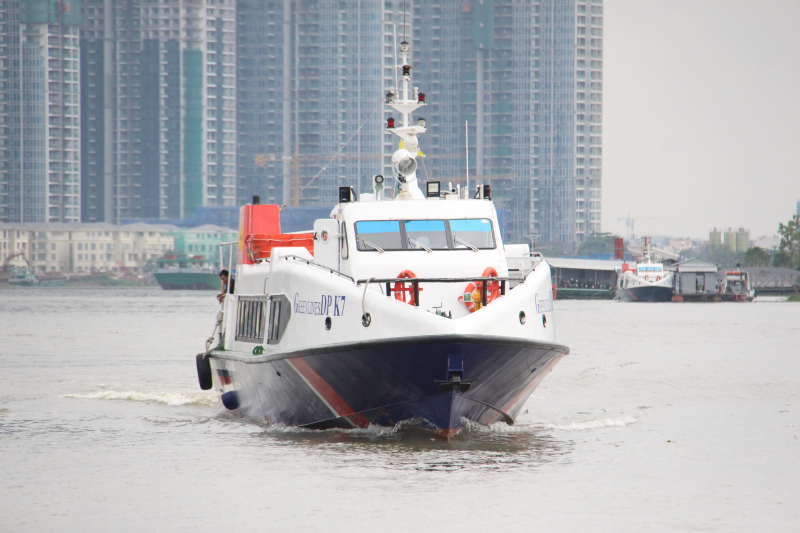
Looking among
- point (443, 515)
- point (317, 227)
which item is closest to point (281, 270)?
point (317, 227)

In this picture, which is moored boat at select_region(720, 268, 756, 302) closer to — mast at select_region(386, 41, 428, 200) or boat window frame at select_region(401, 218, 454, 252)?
mast at select_region(386, 41, 428, 200)

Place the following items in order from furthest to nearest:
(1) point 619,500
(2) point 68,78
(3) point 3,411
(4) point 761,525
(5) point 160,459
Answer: (2) point 68,78 < (3) point 3,411 < (5) point 160,459 < (1) point 619,500 < (4) point 761,525

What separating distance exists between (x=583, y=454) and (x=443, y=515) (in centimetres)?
502

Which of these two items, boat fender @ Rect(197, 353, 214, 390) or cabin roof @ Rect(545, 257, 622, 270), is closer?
boat fender @ Rect(197, 353, 214, 390)

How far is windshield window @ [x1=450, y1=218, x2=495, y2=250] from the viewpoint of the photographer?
1736 centimetres

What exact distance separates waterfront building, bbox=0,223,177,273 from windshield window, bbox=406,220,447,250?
171m

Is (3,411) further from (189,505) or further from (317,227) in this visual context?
(189,505)

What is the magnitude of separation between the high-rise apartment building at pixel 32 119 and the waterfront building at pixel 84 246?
10277mm

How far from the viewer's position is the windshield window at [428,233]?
17172 mm

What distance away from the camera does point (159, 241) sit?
186m

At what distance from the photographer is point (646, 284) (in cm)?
10650

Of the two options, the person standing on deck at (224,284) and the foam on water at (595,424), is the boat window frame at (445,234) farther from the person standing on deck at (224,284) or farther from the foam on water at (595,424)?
the person standing on deck at (224,284)

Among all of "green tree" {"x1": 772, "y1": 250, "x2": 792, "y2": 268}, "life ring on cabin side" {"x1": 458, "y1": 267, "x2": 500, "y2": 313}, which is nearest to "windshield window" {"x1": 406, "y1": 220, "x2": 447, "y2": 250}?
"life ring on cabin side" {"x1": 458, "y1": 267, "x2": 500, "y2": 313}

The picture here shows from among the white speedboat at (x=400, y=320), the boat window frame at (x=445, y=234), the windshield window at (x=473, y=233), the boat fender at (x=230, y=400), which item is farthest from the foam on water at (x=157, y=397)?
the windshield window at (x=473, y=233)
